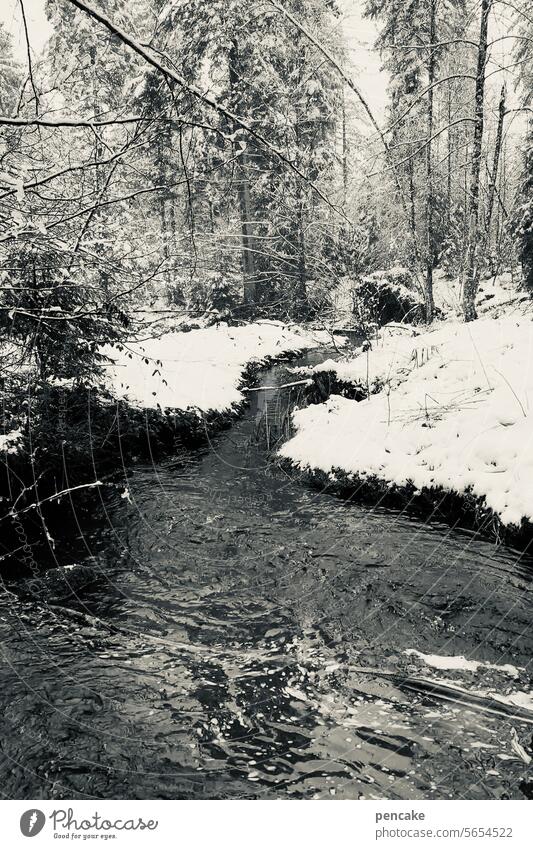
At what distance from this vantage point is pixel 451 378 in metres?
7.71

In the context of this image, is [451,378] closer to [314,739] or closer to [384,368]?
[384,368]

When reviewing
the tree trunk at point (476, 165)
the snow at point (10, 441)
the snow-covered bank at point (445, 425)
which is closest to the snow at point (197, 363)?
the snow at point (10, 441)

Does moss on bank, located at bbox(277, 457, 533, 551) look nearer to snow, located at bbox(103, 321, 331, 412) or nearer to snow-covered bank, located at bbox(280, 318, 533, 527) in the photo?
snow-covered bank, located at bbox(280, 318, 533, 527)

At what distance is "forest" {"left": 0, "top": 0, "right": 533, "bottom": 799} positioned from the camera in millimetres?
2732

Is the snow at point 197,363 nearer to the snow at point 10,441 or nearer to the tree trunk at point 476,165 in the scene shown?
the snow at point 10,441

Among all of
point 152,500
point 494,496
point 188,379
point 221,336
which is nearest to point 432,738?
point 494,496

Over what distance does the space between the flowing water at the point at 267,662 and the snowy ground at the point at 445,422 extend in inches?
25.8

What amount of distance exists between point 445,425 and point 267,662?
160 inches

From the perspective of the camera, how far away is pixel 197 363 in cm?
1234

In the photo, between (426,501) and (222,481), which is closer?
(426,501)

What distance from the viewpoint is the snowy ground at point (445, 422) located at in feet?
18.2

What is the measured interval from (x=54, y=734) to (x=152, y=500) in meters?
3.67

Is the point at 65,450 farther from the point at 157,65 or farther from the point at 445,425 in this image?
the point at 157,65

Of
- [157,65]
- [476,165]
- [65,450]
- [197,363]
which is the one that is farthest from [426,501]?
[476,165]
